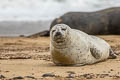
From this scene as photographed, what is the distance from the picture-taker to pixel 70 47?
231 inches

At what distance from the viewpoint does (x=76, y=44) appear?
5.93m

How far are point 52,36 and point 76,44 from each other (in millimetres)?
428

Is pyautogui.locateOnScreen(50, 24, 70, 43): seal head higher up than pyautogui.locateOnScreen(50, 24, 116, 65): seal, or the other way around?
pyautogui.locateOnScreen(50, 24, 70, 43): seal head

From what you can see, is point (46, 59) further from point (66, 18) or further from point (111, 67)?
point (66, 18)

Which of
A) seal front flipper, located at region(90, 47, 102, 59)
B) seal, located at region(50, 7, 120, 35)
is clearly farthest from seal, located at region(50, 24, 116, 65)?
seal, located at region(50, 7, 120, 35)

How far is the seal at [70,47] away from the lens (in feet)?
18.8

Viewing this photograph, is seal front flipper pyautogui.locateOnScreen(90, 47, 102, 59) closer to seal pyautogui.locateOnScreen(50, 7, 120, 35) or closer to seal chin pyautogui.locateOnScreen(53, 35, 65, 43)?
seal chin pyautogui.locateOnScreen(53, 35, 65, 43)

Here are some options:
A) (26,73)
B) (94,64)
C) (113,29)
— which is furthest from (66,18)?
(26,73)

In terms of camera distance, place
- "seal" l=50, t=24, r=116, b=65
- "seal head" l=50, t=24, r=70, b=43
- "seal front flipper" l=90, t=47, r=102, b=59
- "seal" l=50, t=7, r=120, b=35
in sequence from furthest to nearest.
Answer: "seal" l=50, t=7, r=120, b=35 → "seal front flipper" l=90, t=47, r=102, b=59 → "seal" l=50, t=24, r=116, b=65 → "seal head" l=50, t=24, r=70, b=43

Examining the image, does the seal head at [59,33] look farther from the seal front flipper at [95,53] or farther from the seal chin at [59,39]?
the seal front flipper at [95,53]

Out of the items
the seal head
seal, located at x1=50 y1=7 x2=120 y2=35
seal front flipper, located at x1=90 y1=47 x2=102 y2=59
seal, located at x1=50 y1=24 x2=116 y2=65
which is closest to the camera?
the seal head

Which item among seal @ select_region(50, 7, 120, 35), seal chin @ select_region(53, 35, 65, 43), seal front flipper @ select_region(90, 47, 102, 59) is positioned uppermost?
seal @ select_region(50, 7, 120, 35)

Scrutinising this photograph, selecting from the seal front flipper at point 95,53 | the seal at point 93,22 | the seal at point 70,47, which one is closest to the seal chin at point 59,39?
the seal at point 70,47

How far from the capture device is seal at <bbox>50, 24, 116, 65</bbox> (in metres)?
5.72
